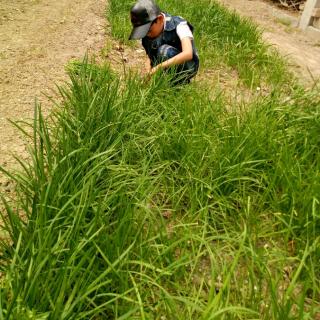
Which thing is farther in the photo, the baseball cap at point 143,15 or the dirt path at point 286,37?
the dirt path at point 286,37

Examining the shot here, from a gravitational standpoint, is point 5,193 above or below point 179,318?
below

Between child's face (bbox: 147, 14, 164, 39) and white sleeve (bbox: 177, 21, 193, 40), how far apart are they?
131mm

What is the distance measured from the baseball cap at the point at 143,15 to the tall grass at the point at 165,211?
45 cm

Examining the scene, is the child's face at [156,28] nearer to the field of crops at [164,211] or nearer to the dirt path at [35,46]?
the field of crops at [164,211]

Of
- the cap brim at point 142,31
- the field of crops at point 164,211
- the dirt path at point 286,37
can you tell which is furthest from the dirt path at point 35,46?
the dirt path at point 286,37

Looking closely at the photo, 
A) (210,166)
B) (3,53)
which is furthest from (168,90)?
(3,53)

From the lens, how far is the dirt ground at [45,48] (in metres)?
2.60

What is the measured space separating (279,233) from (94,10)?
13.8 ft

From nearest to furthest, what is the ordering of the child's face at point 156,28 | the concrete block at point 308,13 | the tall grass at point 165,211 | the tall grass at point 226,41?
the tall grass at point 165,211 < the child's face at point 156,28 < the tall grass at point 226,41 < the concrete block at point 308,13

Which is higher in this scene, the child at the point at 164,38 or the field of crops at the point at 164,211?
the child at the point at 164,38

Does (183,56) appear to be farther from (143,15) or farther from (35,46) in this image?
(35,46)

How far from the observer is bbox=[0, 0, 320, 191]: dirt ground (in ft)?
8.53

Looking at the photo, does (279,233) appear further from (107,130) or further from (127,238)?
(107,130)

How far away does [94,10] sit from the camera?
16.2 ft
